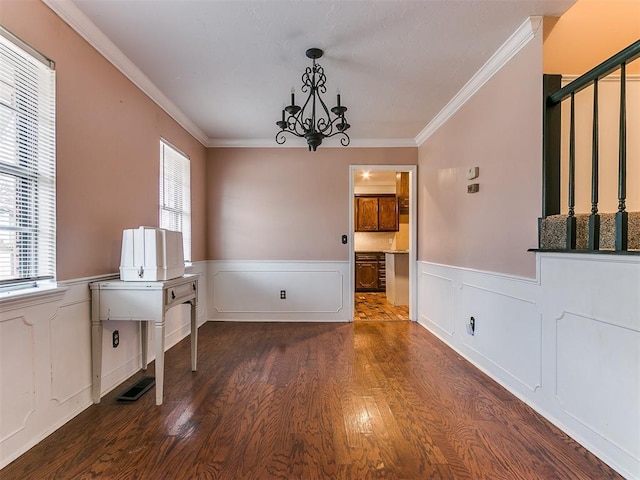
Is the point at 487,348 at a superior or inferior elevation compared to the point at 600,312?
inferior

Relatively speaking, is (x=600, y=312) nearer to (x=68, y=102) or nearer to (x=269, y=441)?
(x=269, y=441)

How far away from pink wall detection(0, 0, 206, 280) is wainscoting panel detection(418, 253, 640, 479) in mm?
2868

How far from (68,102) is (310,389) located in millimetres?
2421

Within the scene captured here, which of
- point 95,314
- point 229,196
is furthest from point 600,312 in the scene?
point 229,196

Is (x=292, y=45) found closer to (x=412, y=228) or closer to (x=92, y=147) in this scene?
(x=92, y=147)

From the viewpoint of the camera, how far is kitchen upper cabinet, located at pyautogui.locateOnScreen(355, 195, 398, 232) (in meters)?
7.55

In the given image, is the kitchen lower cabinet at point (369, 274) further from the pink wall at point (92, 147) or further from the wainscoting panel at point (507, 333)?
the pink wall at point (92, 147)

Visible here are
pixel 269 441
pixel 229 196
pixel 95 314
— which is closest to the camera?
pixel 269 441

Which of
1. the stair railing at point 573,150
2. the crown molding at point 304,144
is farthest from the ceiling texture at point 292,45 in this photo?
the crown molding at point 304,144

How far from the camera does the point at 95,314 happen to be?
2193 mm

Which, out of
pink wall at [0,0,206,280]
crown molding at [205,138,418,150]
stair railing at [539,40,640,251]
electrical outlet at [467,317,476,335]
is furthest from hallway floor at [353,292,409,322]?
pink wall at [0,0,206,280]

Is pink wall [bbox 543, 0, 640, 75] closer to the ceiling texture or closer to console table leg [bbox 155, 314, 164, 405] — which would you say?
the ceiling texture

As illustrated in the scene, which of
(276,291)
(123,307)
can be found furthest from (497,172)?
(276,291)

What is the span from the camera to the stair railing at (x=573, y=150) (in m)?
1.61
